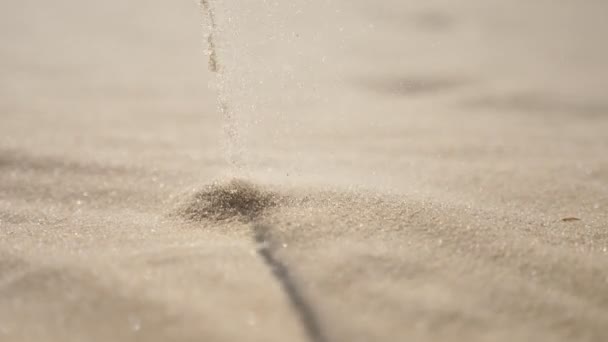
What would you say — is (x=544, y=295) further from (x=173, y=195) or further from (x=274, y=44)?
(x=274, y=44)

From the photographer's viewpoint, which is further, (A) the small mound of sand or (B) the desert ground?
(A) the small mound of sand

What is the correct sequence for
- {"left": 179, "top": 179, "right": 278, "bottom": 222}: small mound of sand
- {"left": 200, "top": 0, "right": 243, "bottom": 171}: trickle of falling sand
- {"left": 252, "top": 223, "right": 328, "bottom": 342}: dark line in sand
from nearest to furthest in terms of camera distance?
{"left": 252, "top": 223, "right": 328, "bottom": 342}: dark line in sand → {"left": 179, "top": 179, "right": 278, "bottom": 222}: small mound of sand → {"left": 200, "top": 0, "right": 243, "bottom": 171}: trickle of falling sand

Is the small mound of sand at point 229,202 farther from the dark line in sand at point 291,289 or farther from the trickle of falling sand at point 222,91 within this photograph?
the trickle of falling sand at point 222,91

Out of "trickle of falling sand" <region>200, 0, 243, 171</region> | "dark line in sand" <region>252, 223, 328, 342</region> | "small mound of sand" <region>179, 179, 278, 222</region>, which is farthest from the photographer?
"trickle of falling sand" <region>200, 0, 243, 171</region>

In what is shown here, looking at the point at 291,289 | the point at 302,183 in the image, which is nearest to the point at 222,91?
the point at 302,183

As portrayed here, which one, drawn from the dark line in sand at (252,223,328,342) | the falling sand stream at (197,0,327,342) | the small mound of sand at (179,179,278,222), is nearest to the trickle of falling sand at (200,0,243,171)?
the falling sand stream at (197,0,327,342)

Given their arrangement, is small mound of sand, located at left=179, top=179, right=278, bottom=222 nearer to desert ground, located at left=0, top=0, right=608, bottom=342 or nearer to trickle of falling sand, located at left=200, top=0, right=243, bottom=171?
desert ground, located at left=0, top=0, right=608, bottom=342
